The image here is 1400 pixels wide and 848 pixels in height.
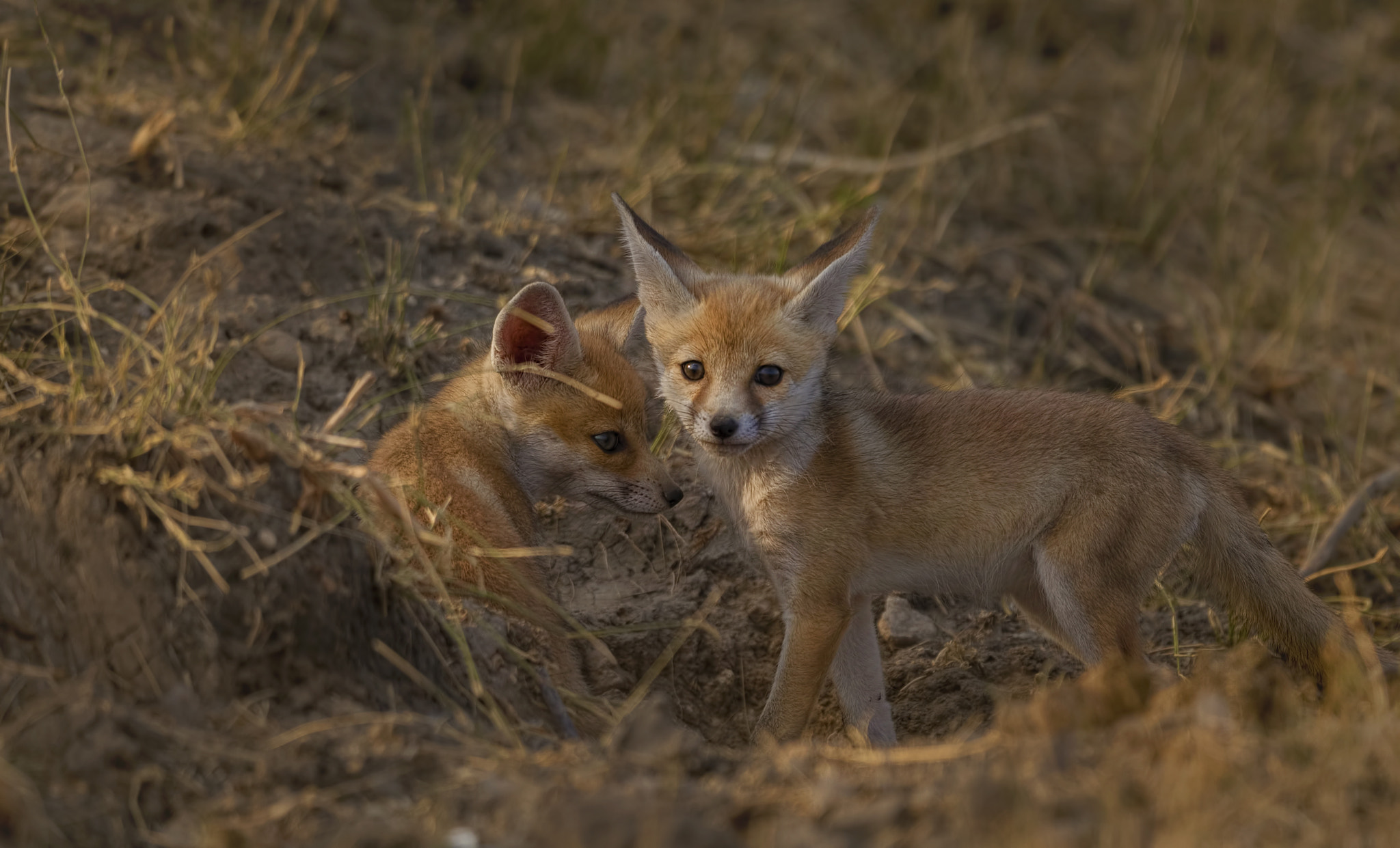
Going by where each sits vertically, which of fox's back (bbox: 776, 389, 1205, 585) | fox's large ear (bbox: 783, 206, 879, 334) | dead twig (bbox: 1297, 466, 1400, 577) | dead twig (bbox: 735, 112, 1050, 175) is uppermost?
fox's large ear (bbox: 783, 206, 879, 334)

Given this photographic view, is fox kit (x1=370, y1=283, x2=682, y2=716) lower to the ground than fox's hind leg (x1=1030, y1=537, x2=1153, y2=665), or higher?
higher

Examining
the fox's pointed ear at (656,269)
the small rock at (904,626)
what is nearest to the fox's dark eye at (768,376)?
the fox's pointed ear at (656,269)

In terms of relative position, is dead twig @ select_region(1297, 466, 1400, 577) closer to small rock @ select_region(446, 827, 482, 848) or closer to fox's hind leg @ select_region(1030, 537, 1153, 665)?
fox's hind leg @ select_region(1030, 537, 1153, 665)

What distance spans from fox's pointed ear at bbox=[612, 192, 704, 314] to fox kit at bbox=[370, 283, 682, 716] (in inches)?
11.9

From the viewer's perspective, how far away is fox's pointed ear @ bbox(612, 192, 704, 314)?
4352 mm

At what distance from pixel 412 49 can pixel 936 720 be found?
5.08 meters

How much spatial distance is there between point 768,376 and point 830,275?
41cm

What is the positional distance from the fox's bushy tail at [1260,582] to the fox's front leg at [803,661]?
121cm

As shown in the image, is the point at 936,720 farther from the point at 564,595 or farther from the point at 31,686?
the point at 31,686

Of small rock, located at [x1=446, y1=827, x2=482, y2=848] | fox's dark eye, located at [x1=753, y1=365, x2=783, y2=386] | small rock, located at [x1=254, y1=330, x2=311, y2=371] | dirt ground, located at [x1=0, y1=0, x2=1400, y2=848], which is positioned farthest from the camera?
small rock, located at [x1=254, y1=330, x2=311, y2=371]

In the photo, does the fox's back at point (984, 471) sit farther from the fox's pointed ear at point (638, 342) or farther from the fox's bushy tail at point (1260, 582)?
the fox's pointed ear at point (638, 342)

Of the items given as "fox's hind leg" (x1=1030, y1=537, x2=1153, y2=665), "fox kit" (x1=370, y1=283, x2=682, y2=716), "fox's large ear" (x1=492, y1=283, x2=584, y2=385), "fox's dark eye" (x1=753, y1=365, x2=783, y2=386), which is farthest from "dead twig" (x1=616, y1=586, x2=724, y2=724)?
"fox's hind leg" (x1=1030, y1=537, x2=1153, y2=665)

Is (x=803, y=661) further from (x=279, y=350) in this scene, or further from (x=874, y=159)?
(x=874, y=159)

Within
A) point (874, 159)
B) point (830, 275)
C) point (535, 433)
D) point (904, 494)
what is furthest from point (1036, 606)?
point (874, 159)
